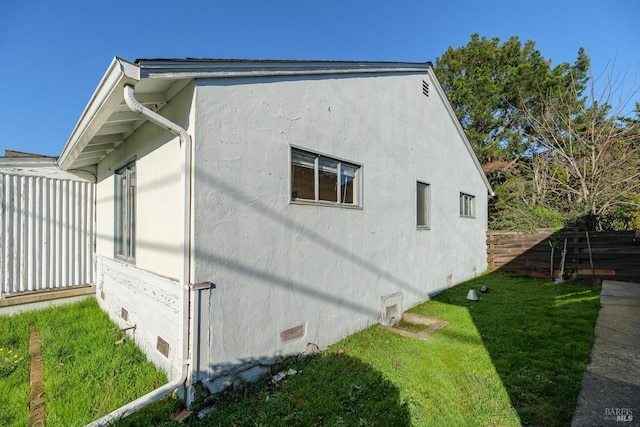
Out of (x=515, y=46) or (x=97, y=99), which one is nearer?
(x=97, y=99)

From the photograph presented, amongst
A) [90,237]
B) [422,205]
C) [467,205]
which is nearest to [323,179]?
[422,205]

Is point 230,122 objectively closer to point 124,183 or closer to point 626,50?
point 124,183

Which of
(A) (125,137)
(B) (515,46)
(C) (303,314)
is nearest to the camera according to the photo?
(C) (303,314)

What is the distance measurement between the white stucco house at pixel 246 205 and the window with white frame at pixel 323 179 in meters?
0.02

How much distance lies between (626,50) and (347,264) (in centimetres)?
1487

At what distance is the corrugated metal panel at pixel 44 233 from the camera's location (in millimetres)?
5352

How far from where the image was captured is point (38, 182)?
570cm

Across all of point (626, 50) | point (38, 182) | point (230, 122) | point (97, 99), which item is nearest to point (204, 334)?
point (230, 122)

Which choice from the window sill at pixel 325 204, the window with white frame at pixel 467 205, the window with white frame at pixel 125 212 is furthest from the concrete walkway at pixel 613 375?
the window with white frame at pixel 125 212

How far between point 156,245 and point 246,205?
1.23m

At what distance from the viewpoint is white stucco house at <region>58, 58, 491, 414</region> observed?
2771mm

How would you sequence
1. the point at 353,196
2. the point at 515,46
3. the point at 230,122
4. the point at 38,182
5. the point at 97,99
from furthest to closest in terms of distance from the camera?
the point at 515,46 < the point at 38,182 < the point at 353,196 < the point at 230,122 < the point at 97,99

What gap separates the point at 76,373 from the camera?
315 centimetres

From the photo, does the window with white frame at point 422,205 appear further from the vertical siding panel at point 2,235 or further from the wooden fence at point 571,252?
the vertical siding panel at point 2,235
